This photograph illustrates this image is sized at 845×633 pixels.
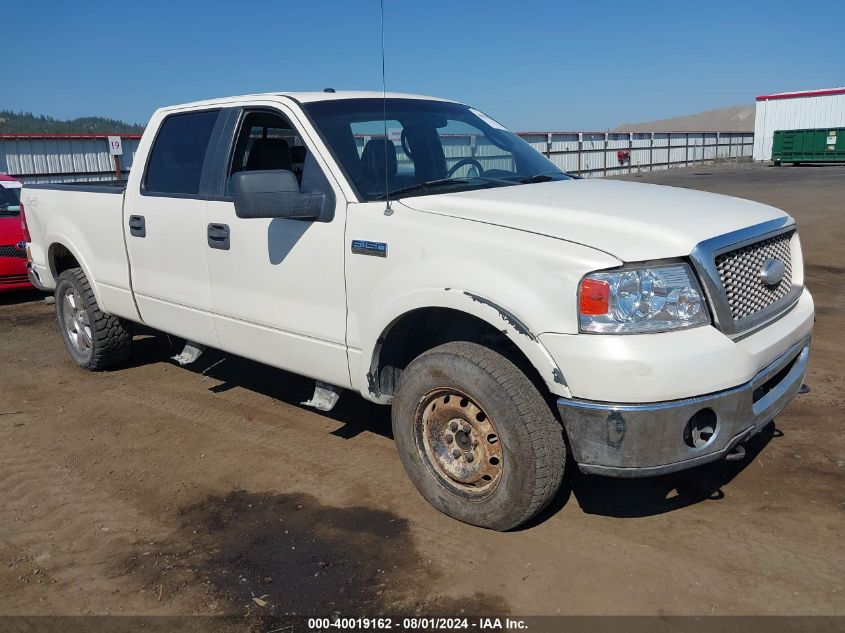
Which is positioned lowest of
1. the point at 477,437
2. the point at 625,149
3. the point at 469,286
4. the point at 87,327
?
the point at 87,327

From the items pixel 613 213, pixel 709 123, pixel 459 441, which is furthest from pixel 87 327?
pixel 709 123

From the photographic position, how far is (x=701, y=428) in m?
2.99

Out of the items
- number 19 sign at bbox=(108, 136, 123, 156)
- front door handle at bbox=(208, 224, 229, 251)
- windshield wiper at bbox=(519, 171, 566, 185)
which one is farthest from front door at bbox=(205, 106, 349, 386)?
number 19 sign at bbox=(108, 136, 123, 156)

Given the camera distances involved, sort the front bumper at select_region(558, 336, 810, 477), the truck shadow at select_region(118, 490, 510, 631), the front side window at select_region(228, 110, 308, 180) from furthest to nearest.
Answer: the front side window at select_region(228, 110, 308, 180), the truck shadow at select_region(118, 490, 510, 631), the front bumper at select_region(558, 336, 810, 477)

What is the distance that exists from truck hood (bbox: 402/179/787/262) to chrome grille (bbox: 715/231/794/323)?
0.38 feet

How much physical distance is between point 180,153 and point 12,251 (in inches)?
212

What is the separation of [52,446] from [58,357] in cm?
235

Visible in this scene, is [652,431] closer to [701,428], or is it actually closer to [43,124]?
[701,428]

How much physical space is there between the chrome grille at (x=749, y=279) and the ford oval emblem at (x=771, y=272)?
0.6 inches

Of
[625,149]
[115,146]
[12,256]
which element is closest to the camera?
[12,256]

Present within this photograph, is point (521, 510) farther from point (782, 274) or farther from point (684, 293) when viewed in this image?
point (782, 274)

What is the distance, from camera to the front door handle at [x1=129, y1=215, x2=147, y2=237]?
505cm

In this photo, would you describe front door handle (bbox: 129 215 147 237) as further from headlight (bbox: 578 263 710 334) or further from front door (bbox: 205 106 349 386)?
headlight (bbox: 578 263 710 334)

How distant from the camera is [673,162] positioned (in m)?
39.9
